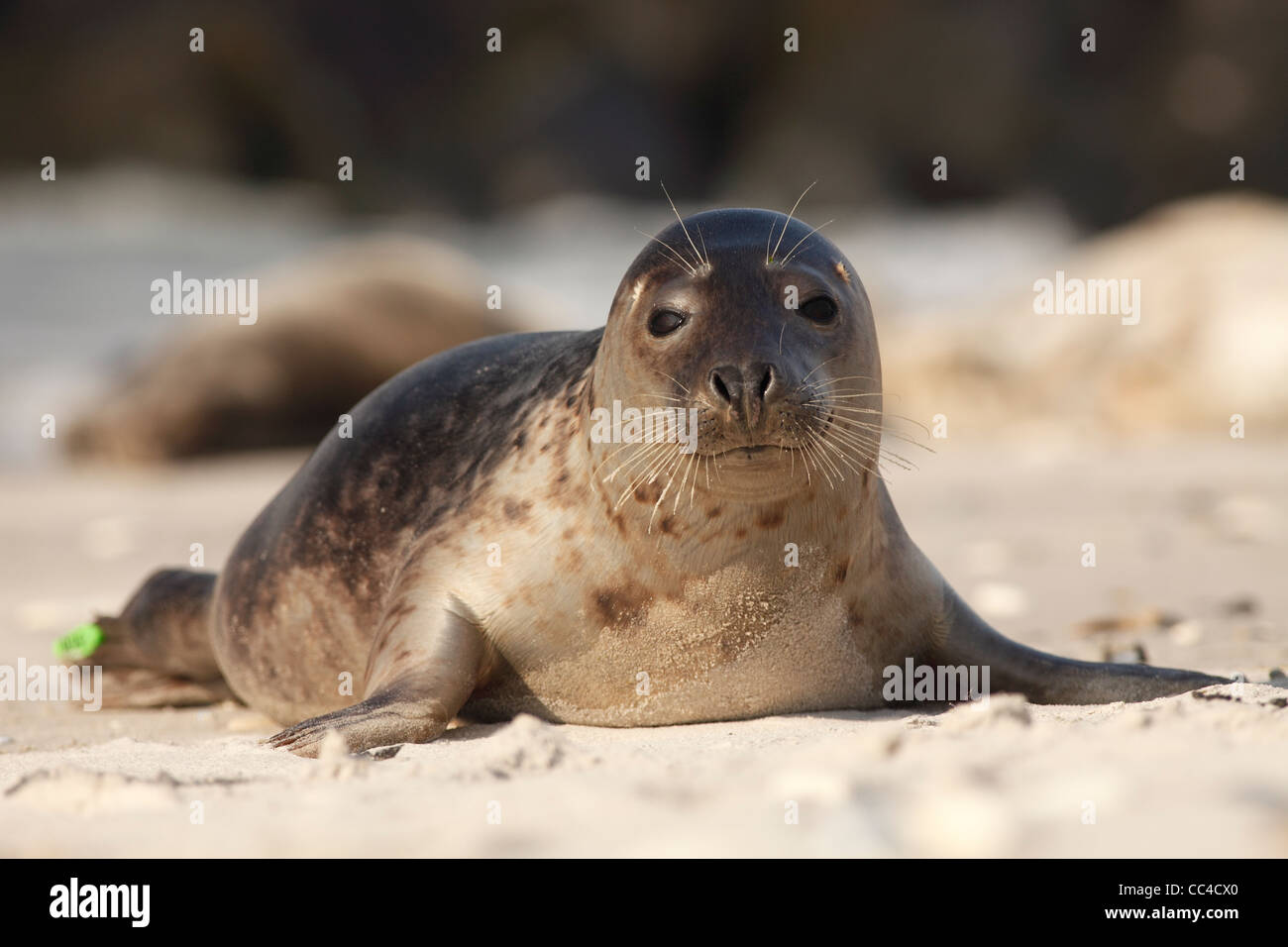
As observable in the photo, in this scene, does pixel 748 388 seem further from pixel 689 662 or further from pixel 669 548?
pixel 689 662

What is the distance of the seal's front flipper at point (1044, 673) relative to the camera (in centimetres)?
327

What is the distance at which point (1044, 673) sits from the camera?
3.41 m

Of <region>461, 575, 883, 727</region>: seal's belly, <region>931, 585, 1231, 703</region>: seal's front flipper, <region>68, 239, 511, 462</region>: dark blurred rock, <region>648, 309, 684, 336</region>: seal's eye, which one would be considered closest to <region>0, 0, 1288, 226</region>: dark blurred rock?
<region>68, 239, 511, 462</region>: dark blurred rock

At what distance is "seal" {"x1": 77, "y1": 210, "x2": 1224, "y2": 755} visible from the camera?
2949mm

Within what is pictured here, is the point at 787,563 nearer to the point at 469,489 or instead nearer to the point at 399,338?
the point at 469,489

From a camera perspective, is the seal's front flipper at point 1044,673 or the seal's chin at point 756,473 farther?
the seal's front flipper at point 1044,673

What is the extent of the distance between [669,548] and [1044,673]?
0.91 metres

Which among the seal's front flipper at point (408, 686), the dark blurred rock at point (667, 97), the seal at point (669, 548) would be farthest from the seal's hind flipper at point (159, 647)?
the dark blurred rock at point (667, 97)

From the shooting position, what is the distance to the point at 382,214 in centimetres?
2894

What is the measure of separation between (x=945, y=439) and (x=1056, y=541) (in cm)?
419

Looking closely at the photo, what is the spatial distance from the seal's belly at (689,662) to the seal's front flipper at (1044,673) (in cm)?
35

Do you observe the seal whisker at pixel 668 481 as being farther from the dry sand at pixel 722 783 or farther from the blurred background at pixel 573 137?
the blurred background at pixel 573 137

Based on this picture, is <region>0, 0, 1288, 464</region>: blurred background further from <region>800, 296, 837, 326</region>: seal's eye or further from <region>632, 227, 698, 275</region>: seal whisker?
<region>800, 296, 837, 326</region>: seal's eye
